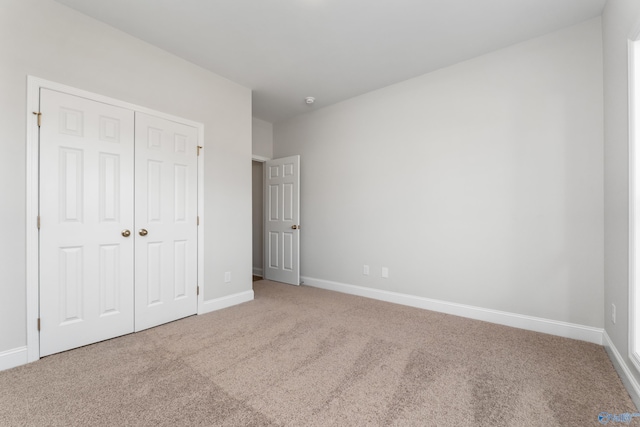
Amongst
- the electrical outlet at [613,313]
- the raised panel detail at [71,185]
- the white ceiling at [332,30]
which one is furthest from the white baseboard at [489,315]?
the raised panel detail at [71,185]

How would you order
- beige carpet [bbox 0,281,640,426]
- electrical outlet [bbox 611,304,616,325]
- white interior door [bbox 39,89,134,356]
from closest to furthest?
beige carpet [bbox 0,281,640,426] → electrical outlet [bbox 611,304,616,325] → white interior door [bbox 39,89,134,356]

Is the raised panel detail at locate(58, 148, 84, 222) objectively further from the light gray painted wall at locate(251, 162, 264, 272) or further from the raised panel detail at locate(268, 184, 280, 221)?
the light gray painted wall at locate(251, 162, 264, 272)

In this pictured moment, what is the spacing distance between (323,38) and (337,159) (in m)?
1.79

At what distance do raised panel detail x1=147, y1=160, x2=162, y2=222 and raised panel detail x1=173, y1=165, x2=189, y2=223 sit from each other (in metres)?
0.15

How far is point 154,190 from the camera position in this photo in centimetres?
281

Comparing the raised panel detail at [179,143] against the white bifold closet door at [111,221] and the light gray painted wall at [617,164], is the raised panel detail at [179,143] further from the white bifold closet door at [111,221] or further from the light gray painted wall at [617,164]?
the light gray painted wall at [617,164]

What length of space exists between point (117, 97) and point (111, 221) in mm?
1135

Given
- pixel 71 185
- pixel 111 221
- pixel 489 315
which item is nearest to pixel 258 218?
pixel 111 221

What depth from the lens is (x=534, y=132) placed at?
2.70 meters

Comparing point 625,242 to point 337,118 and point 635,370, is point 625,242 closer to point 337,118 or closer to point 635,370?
point 635,370

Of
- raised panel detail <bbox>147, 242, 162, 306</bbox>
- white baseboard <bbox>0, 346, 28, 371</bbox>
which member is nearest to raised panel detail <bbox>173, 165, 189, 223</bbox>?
raised panel detail <bbox>147, 242, 162, 306</bbox>

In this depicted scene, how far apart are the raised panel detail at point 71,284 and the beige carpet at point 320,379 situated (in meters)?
0.29

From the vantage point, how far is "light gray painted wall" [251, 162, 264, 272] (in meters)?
5.45

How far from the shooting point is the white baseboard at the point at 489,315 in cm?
248
